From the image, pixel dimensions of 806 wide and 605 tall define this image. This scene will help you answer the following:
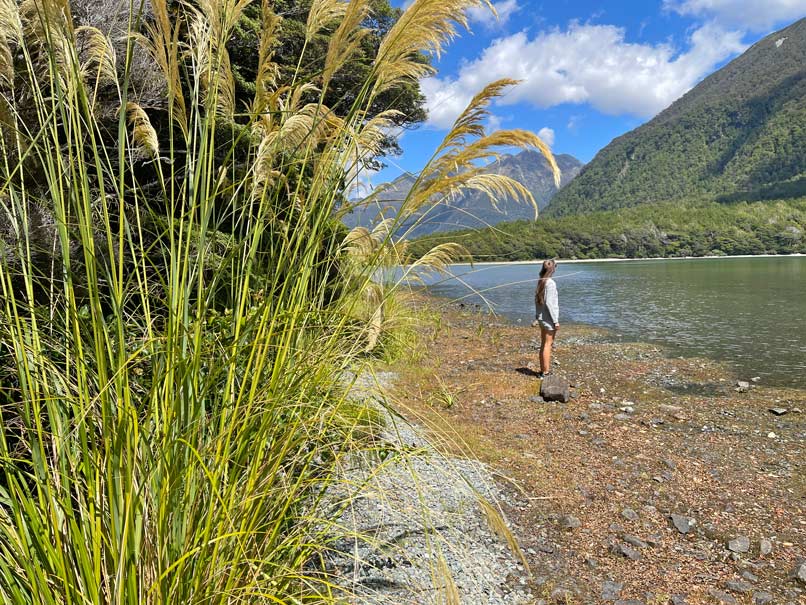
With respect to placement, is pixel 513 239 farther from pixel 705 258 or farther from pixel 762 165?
pixel 762 165

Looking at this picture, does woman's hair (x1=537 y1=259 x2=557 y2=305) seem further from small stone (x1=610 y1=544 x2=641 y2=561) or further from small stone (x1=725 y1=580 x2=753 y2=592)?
small stone (x1=725 y1=580 x2=753 y2=592)

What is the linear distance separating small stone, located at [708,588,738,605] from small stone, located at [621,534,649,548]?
1.88 feet

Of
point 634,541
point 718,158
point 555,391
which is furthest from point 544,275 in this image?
point 718,158

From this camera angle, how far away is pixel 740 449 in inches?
245

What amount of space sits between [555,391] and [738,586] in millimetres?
4570

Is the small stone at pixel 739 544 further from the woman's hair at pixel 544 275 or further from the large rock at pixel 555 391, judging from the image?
the woman's hair at pixel 544 275

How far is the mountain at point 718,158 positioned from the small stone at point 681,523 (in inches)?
5899

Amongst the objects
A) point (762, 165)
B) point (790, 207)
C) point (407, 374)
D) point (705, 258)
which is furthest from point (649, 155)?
point (407, 374)

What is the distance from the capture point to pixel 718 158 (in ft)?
549

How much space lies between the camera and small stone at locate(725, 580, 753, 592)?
3.39 m

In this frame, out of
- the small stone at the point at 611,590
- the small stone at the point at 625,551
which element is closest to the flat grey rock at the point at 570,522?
the small stone at the point at 625,551

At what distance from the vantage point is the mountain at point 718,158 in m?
142

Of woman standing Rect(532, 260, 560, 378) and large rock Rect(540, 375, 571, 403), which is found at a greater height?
woman standing Rect(532, 260, 560, 378)

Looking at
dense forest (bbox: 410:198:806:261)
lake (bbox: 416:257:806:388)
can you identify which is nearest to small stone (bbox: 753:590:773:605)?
lake (bbox: 416:257:806:388)
